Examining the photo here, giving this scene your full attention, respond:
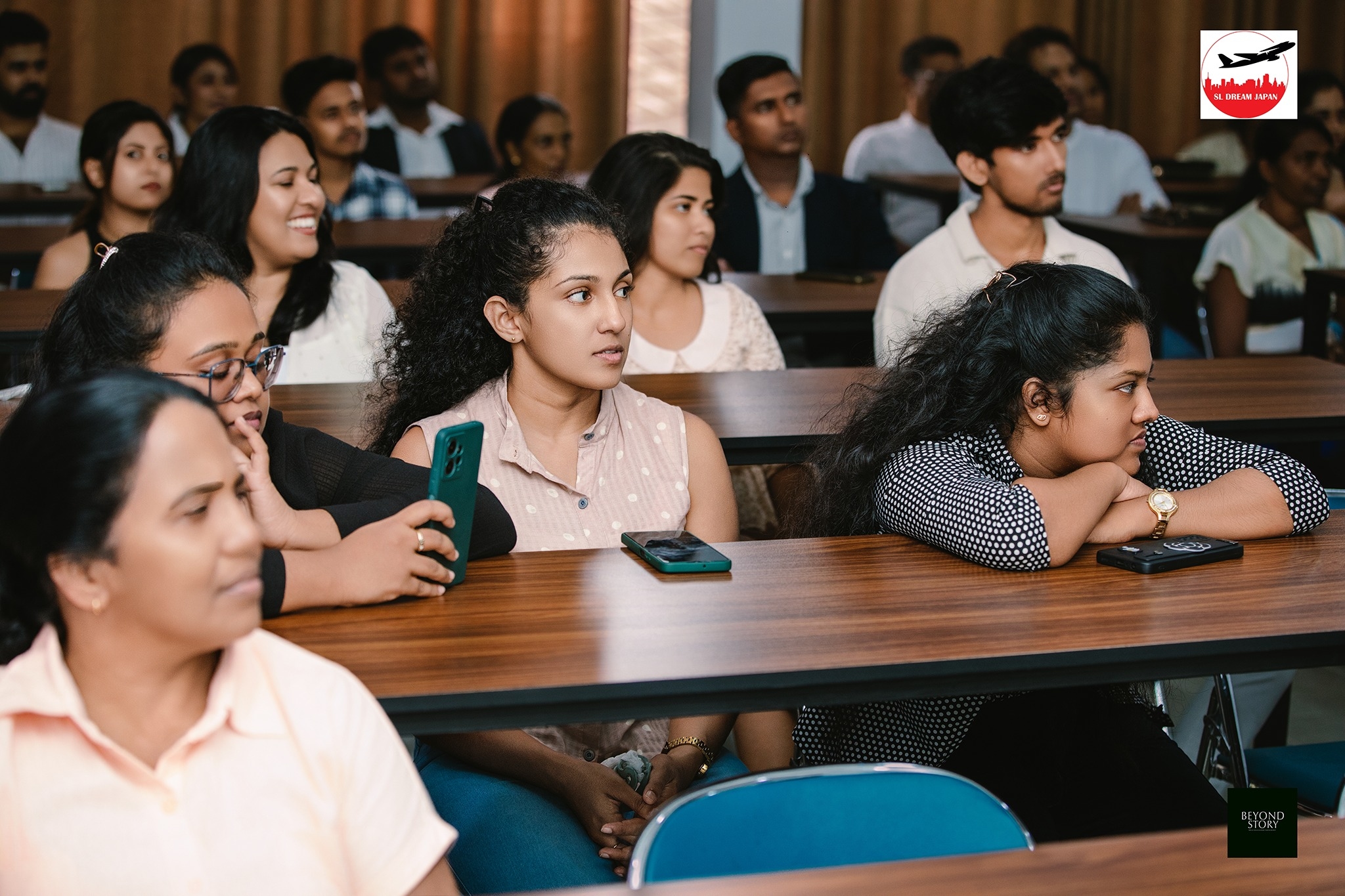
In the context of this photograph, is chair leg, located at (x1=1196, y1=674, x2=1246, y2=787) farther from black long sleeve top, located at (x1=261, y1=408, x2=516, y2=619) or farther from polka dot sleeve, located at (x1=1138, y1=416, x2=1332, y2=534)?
black long sleeve top, located at (x1=261, y1=408, x2=516, y2=619)

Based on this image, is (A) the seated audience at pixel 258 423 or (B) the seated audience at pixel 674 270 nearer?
(A) the seated audience at pixel 258 423

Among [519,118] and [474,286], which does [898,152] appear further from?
[474,286]

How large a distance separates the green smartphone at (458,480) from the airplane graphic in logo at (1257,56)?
226 centimetres

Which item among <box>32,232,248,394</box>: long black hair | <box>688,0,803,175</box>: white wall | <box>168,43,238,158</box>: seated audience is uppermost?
<box>688,0,803,175</box>: white wall

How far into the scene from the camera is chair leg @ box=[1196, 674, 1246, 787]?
1.97 m

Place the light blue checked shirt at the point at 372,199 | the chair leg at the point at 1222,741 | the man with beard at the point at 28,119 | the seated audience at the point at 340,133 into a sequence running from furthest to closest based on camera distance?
the man with beard at the point at 28,119, the light blue checked shirt at the point at 372,199, the seated audience at the point at 340,133, the chair leg at the point at 1222,741

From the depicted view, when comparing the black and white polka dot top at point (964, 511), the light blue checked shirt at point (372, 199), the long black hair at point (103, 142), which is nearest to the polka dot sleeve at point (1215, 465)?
the black and white polka dot top at point (964, 511)

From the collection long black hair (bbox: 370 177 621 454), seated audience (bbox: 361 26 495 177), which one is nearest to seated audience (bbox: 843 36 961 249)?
seated audience (bbox: 361 26 495 177)

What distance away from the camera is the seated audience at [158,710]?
1095 mm

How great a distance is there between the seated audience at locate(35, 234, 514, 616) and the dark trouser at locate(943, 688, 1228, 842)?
687mm

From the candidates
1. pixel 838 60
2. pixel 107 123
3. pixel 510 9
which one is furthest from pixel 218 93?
pixel 838 60

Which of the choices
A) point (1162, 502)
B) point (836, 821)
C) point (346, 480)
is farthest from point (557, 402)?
point (836, 821)

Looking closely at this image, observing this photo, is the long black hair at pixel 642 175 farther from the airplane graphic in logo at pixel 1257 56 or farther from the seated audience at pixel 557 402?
the airplane graphic in logo at pixel 1257 56

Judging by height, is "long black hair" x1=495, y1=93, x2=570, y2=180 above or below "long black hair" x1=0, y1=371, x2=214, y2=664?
above
